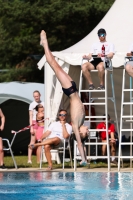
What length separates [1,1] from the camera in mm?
30609

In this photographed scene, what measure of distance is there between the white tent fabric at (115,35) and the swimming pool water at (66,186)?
11.5ft

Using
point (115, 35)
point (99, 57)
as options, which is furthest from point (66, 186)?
point (115, 35)

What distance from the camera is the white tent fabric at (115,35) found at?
15.7 metres

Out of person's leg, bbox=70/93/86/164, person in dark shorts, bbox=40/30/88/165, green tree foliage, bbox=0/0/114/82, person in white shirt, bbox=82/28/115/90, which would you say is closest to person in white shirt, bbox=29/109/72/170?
person in white shirt, bbox=82/28/115/90

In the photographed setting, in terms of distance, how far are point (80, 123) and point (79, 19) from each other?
2158 cm

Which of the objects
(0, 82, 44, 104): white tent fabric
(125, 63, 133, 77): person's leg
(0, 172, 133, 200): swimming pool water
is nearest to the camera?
(0, 172, 133, 200): swimming pool water

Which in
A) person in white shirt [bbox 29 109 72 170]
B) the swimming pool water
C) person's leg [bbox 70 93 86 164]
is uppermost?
person's leg [bbox 70 93 86 164]

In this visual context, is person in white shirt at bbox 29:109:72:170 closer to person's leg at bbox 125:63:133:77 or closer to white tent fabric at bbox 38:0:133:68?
white tent fabric at bbox 38:0:133:68

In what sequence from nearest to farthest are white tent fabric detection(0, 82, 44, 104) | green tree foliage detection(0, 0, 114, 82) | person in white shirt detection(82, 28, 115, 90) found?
person in white shirt detection(82, 28, 115, 90) < white tent fabric detection(0, 82, 44, 104) < green tree foliage detection(0, 0, 114, 82)

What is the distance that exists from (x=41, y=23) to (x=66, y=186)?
21.5m

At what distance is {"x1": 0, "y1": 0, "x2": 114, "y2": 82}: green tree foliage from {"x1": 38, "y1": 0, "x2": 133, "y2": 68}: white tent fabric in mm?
12311

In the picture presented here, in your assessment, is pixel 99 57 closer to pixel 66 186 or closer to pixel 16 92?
pixel 66 186

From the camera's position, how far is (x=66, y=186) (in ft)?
34.7

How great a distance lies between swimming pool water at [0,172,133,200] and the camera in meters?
9.16
